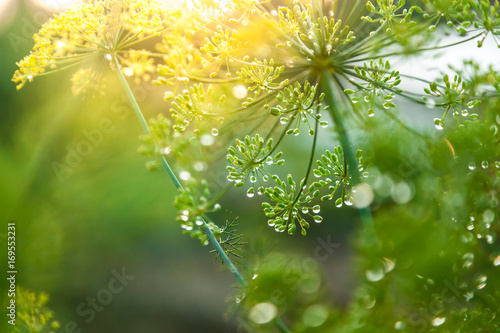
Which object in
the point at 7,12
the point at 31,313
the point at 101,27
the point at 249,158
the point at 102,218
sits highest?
the point at 7,12

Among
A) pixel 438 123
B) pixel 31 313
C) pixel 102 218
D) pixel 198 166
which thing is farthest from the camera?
pixel 102 218

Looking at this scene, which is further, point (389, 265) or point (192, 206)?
point (192, 206)

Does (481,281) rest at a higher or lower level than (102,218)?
lower

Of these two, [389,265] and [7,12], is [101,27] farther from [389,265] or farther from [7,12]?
[7,12]

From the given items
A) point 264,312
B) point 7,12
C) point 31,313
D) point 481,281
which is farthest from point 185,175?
point 7,12

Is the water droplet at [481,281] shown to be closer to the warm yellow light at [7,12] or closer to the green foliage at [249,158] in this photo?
the green foliage at [249,158]

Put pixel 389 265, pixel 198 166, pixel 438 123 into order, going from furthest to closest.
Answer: pixel 438 123
pixel 198 166
pixel 389 265

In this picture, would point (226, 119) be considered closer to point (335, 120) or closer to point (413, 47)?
point (335, 120)

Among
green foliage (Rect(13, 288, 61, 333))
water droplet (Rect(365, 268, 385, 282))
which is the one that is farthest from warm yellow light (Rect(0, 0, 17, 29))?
water droplet (Rect(365, 268, 385, 282))

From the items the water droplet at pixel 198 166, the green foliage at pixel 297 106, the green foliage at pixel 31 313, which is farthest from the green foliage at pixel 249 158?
the green foliage at pixel 31 313
